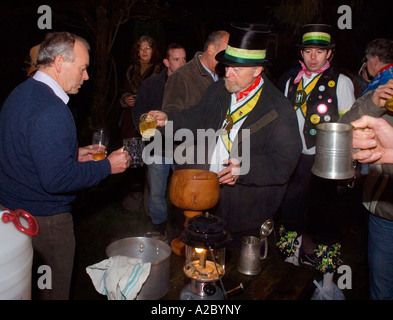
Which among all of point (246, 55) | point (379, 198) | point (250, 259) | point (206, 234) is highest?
point (246, 55)

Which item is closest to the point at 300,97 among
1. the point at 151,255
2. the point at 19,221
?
the point at 151,255

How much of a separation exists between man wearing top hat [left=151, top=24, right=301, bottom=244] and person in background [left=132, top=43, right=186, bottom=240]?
1.24m

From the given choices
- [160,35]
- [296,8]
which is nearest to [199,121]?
[296,8]

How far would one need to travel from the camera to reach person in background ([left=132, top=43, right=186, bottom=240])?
176 inches

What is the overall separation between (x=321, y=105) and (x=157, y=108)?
1.94m

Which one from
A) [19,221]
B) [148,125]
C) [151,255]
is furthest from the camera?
[148,125]

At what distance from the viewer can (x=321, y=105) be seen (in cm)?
363

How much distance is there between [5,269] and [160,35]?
8.32m

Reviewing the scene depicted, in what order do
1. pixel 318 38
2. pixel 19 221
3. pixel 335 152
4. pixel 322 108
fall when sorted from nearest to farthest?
pixel 335 152
pixel 19 221
pixel 322 108
pixel 318 38

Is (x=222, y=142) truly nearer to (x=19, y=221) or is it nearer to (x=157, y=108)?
(x=157, y=108)

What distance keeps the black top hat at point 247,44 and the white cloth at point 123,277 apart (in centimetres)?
179

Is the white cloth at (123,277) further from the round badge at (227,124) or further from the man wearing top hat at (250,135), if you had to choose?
the round badge at (227,124)

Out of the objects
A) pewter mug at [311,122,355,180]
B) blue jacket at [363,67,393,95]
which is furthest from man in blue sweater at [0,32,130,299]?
blue jacket at [363,67,393,95]

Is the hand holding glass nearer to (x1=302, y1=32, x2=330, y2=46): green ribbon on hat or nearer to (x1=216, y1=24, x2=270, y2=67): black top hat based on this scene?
(x1=216, y1=24, x2=270, y2=67): black top hat
